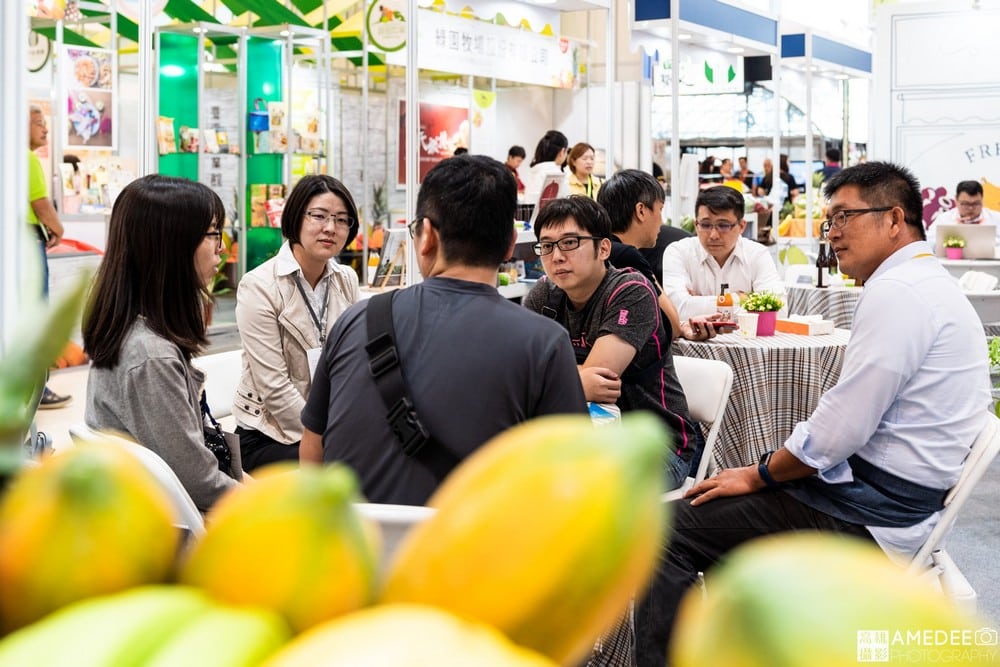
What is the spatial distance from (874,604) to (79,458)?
0.28 m

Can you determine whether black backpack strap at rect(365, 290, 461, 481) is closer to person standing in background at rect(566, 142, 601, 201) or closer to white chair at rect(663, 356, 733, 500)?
white chair at rect(663, 356, 733, 500)

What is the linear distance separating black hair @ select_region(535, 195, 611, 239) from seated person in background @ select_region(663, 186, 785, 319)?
5.95 feet

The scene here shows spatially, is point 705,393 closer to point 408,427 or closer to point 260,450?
point 260,450

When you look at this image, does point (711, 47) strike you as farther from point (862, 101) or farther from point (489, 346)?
point (489, 346)

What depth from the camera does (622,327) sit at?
3004mm

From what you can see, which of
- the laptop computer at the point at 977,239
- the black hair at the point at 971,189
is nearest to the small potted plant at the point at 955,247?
the laptop computer at the point at 977,239

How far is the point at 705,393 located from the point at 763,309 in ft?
3.77

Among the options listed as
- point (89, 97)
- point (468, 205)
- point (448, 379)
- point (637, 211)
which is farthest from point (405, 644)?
point (89, 97)

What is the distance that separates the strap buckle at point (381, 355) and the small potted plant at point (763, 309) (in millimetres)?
2821

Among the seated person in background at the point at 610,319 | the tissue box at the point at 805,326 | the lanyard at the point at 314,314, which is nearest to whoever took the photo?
the seated person in background at the point at 610,319

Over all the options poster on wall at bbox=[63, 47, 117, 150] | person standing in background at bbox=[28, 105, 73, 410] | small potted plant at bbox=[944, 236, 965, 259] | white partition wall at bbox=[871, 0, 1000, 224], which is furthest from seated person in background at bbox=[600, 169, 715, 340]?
white partition wall at bbox=[871, 0, 1000, 224]

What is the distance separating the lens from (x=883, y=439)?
2.45 m

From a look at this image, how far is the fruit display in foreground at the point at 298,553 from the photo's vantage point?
1.20 ft

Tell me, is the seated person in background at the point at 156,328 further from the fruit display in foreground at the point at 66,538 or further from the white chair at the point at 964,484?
the fruit display in foreground at the point at 66,538
